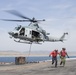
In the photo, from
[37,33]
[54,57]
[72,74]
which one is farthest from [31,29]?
[72,74]

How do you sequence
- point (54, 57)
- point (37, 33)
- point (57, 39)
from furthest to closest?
point (57, 39)
point (37, 33)
point (54, 57)

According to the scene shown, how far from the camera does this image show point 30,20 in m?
43.7

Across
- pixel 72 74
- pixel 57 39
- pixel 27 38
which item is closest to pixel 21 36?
pixel 27 38

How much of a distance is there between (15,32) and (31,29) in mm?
3124

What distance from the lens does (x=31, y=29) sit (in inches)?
1640

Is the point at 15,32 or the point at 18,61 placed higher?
the point at 15,32

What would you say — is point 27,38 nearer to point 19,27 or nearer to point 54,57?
point 19,27

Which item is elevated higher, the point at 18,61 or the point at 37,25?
the point at 37,25

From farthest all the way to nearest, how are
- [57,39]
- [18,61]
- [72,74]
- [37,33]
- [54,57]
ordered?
[57,39]
[37,33]
[18,61]
[54,57]
[72,74]

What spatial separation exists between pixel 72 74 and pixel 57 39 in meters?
27.2

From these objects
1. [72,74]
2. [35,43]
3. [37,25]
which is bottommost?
[72,74]

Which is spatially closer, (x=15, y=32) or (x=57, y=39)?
(x=15, y=32)

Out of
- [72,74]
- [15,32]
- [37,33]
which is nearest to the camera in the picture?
[72,74]

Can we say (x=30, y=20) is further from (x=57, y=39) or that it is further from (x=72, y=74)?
(x=72, y=74)
